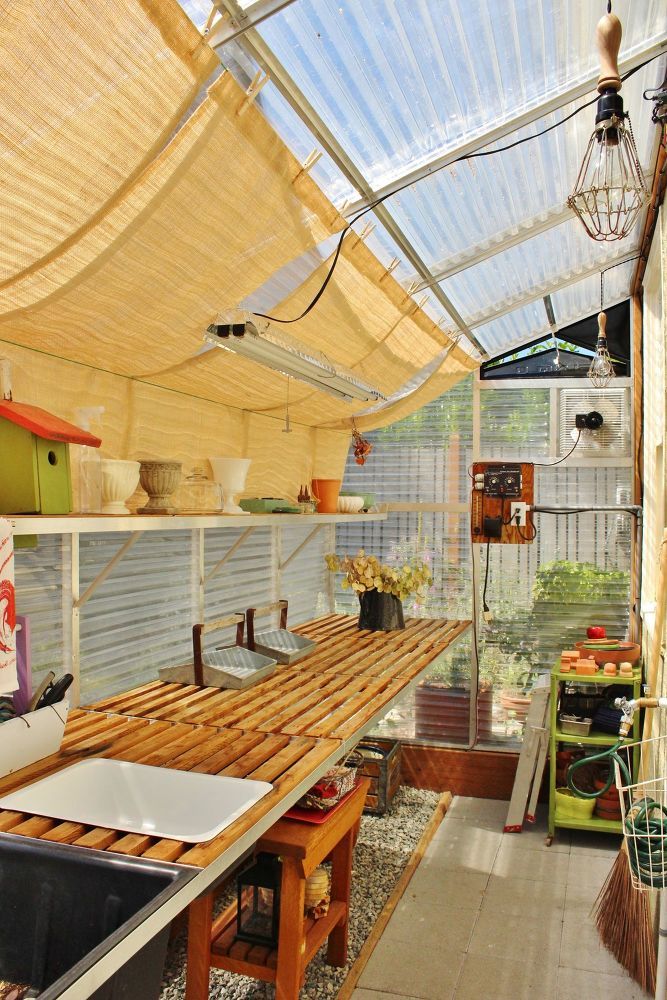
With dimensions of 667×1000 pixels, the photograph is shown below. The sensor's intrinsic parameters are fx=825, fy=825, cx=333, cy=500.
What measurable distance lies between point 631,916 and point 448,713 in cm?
190

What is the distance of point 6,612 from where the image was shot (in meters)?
1.70

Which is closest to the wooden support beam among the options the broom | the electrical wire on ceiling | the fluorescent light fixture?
the fluorescent light fixture

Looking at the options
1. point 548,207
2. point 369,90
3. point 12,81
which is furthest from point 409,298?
point 12,81

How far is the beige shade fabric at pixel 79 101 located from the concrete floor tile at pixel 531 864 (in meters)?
3.47

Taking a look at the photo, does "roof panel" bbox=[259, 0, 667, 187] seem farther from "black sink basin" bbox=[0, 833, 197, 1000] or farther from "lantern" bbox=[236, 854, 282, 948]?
"lantern" bbox=[236, 854, 282, 948]

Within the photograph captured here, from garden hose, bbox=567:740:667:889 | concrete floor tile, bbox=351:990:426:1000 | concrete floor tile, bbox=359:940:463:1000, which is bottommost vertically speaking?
concrete floor tile, bbox=359:940:463:1000

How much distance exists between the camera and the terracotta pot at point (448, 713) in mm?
4887

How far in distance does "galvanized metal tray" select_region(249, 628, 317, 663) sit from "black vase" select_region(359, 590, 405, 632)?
557mm

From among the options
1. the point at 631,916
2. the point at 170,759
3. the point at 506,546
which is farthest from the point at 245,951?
the point at 506,546

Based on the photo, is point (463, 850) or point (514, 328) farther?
point (514, 328)

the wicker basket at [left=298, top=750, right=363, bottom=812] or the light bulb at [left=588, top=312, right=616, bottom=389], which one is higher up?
the light bulb at [left=588, top=312, right=616, bottom=389]

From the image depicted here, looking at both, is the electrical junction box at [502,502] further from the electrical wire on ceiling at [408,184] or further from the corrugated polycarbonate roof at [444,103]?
the electrical wire on ceiling at [408,184]

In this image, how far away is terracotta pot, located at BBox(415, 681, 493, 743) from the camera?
489cm

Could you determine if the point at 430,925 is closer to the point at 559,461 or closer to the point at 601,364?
the point at 559,461
